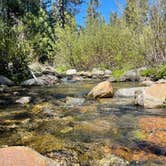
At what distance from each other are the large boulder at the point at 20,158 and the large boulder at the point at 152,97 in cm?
621

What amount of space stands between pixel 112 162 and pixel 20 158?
5.59 ft

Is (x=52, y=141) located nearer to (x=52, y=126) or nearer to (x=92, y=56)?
(x=52, y=126)

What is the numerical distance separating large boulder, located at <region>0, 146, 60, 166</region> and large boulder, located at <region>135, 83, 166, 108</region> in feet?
20.4

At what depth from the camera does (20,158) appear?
4586 millimetres

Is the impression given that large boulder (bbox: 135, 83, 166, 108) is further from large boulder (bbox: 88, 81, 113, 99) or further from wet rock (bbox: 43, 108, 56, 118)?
wet rock (bbox: 43, 108, 56, 118)

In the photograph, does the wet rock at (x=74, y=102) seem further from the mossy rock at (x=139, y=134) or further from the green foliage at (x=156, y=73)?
the green foliage at (x=156, y=73)

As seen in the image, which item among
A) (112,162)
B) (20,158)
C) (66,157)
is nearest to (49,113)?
(66,157)

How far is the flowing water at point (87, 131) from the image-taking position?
609cm

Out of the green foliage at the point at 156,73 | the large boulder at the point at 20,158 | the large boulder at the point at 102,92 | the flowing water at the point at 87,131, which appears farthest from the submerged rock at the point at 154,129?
the green foliage at the point at 156,73

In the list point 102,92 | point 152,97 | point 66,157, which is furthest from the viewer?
point 102,92

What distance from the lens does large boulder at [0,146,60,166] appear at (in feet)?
14.7

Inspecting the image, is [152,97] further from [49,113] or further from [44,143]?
[44,143]

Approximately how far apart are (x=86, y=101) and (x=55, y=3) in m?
41.8

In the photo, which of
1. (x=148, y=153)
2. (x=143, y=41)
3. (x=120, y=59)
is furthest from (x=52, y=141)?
(x=120, y=59)
